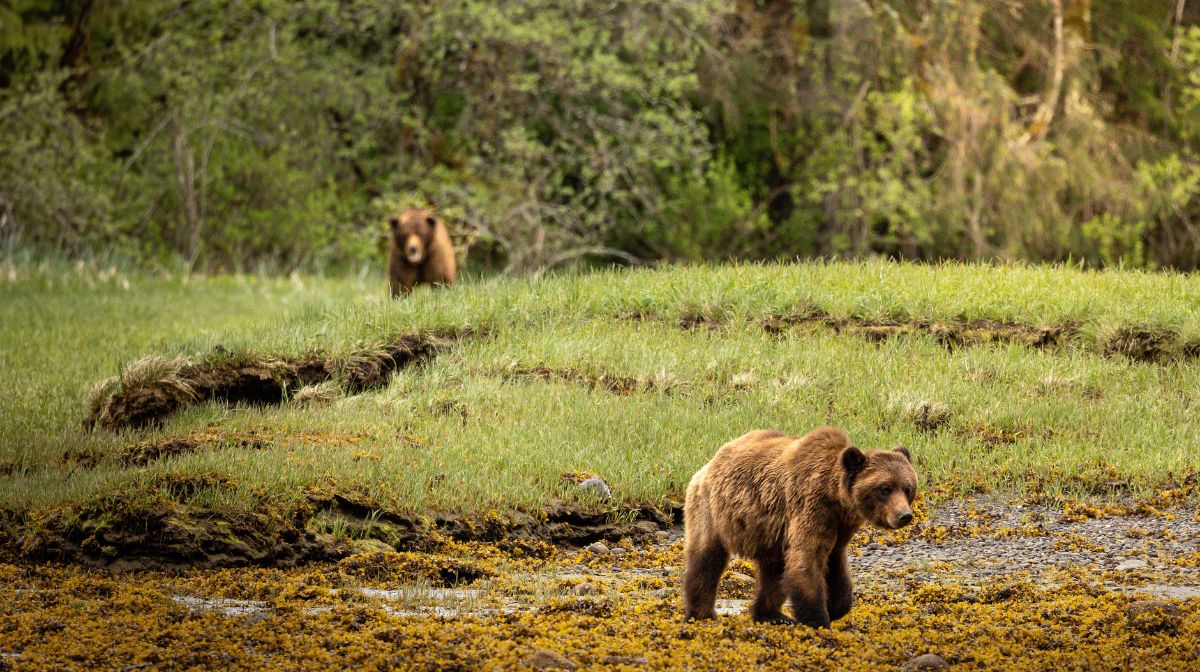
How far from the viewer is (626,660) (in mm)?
5770

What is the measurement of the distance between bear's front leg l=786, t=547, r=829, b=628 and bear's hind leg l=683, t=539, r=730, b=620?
394mm

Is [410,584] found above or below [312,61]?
below

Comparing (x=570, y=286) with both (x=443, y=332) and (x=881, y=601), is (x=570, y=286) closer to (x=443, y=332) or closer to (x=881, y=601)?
(x=443, y=332)

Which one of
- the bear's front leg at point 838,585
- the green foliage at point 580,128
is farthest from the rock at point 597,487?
the green foliage at point 580,128

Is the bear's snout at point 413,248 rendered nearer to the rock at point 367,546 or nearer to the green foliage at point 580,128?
the green foliage at point 580,128

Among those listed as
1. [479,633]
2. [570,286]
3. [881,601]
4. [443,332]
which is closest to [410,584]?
[479,633]

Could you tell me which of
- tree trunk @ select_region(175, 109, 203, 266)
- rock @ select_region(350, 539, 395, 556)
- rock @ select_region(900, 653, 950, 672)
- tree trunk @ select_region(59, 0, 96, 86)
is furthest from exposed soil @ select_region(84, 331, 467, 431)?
tree trunk @ select_region(59, 0, 96, 86)

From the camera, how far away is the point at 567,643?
19.7 feet

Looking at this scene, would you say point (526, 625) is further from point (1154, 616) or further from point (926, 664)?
point (1154, 616)

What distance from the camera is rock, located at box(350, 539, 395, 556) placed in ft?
26.3

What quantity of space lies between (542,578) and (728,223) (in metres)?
20.3

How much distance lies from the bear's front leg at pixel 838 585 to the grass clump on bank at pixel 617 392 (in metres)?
2.63

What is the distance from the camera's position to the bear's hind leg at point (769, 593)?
642cm

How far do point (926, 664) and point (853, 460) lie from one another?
0.89m
